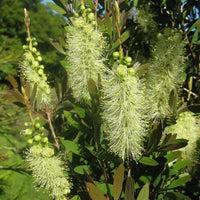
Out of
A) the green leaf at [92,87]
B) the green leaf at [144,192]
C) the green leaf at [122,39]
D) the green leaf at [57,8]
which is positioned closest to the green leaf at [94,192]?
the green leaf at [144,192]

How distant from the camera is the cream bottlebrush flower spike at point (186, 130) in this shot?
1167 millimetres

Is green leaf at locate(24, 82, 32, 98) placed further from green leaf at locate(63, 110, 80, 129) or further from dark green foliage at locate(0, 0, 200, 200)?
green leaf at locate(63, 110, 80, 129)

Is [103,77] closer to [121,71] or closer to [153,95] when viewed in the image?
[121,71]

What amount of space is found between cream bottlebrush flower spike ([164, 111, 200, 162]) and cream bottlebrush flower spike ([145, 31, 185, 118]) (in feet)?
0.57

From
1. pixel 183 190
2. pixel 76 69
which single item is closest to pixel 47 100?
pixel 76 69

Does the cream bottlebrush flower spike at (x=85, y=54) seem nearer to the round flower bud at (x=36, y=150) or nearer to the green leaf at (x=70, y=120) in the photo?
the green leaf at (x=70, y=120)

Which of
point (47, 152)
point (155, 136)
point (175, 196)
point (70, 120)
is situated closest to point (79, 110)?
point (70, 120)

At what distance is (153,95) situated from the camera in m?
1.03

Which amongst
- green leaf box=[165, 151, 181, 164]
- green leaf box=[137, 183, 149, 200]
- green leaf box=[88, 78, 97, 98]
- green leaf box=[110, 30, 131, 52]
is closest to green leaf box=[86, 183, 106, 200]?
green leaf box=[137, 183, 149, 200]

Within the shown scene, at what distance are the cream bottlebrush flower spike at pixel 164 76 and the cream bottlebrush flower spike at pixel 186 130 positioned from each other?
0.57ft

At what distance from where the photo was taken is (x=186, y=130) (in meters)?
1.19

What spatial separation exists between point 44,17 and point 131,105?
18.7m

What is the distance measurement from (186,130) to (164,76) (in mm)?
325

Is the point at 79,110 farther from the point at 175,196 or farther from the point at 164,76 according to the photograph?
Answer: the point at 175,196
